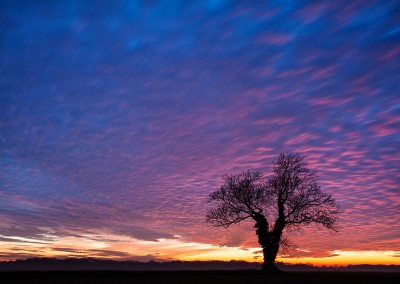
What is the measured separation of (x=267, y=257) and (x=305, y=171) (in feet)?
38.4

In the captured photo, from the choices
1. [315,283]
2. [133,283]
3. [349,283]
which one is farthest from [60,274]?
[349,283]

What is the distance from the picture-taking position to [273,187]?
4869 centimetres

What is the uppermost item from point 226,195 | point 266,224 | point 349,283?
point 226,195

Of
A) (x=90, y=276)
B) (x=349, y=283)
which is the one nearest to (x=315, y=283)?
(x=349, y=283)

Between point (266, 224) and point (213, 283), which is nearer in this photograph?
point (213, 283)

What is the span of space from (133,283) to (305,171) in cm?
2988

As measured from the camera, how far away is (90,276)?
31.5 meters

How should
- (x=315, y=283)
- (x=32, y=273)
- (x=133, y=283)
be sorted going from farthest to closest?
(x=32, y=273)
(x=315, y=283)
(x=133, y=283)

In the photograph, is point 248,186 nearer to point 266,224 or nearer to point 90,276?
point 266,224

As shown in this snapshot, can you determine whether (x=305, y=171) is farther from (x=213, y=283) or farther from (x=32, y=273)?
(x=32, y=273)

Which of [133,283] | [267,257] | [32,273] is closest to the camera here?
[133,283]

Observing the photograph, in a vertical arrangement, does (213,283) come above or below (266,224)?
below

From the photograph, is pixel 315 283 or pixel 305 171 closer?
pixel 315 283

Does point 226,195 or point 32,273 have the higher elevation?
point 226,195
